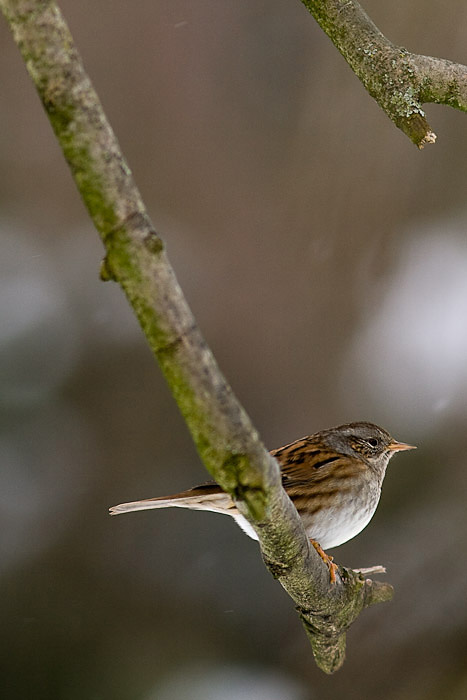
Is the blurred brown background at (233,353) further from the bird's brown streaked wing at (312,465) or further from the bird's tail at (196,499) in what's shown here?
the bird's tail at (196,499)

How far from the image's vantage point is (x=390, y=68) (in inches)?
57.2

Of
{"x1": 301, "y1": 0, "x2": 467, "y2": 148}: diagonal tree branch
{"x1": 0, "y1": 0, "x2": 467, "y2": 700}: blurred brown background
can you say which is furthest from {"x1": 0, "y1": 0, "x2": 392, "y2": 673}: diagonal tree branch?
{"x1": 0, "y1": 0, "x2": 467, "y2": 700}: blurred brown background

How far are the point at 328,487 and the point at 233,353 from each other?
1.22m

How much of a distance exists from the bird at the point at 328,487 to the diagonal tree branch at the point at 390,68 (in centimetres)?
100

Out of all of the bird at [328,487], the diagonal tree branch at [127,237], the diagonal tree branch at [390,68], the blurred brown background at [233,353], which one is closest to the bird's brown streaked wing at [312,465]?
the bird at [328,487]

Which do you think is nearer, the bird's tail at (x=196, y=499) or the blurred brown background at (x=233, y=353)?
the bird's tail at (x=196, y=499)

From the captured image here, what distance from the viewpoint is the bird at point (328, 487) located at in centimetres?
196

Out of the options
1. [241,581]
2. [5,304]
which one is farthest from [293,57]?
[241,581]

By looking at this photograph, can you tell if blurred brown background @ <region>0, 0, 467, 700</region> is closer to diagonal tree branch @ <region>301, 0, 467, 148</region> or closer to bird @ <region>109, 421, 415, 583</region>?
bird @ <region>109, 421, 415, 583</region>

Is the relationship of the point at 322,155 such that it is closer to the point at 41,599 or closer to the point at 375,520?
the point at 375,520

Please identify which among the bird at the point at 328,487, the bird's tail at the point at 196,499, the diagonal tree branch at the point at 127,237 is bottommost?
the bird at the point at 328,487

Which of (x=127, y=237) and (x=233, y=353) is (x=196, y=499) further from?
(x=233, y=353)

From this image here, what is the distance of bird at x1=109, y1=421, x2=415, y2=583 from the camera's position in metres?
1.96

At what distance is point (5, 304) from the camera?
316cm
